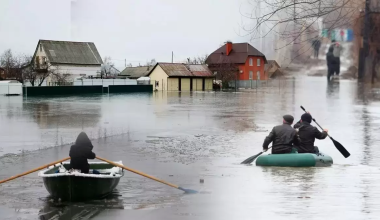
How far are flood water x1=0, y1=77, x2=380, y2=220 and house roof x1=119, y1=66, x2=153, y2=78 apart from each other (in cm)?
5902

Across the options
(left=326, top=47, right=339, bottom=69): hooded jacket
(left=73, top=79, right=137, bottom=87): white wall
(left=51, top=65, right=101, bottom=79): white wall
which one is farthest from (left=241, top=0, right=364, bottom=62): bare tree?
(left=51, top=65, right=101, bottom=79): white wall

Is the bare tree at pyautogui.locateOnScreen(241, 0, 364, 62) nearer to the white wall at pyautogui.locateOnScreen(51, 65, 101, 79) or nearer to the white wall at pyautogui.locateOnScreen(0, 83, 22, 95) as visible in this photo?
the white wall at pyautogui.locateOnScreen(0, 83, 22, 95)

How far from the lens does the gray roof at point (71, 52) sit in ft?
220

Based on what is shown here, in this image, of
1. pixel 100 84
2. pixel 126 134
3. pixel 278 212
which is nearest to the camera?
pixel 278 212

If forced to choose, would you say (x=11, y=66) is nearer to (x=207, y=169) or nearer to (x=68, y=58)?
(x=68, y=58)

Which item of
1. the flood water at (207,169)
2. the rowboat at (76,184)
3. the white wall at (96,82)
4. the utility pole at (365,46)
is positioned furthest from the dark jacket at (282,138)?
the white wall at (96,82)

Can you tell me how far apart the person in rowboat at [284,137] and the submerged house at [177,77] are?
2303 inches

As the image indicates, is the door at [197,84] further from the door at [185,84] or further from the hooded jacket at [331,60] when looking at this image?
the hooded jacket at [331,60]

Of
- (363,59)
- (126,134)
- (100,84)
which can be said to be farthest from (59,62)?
(363,59)

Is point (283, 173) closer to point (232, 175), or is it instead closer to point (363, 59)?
point (232, 175)

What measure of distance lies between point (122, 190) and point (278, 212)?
3252 millimetres

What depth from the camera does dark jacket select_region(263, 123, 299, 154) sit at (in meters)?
10.6

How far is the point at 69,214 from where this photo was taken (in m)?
7.50

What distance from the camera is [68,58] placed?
6844cm
